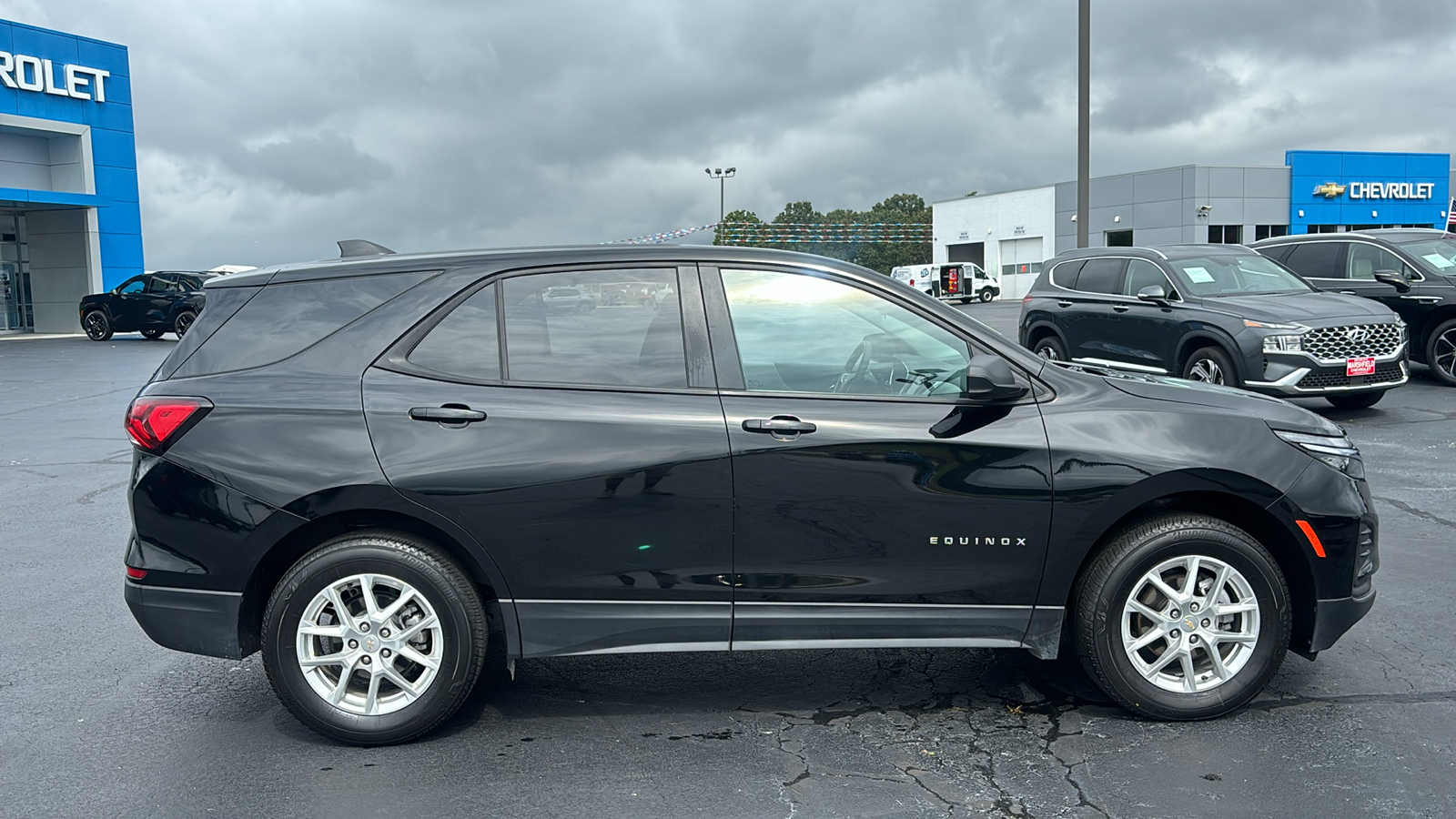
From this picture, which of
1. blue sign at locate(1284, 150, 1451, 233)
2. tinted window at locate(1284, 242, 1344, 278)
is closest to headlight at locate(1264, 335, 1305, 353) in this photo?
tinted window at locate(1284, 242, 1344, 278)

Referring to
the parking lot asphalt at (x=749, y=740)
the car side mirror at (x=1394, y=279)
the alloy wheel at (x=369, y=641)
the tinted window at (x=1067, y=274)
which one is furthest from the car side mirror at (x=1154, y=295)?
the alloy wheel at (x=369, y=641)

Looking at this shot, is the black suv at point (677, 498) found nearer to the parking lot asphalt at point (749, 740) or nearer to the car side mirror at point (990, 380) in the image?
the car side mirror at point (990, 380)

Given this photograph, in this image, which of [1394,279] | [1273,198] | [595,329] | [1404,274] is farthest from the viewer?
[1273,198]

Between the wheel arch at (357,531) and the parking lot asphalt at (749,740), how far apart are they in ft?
1.43

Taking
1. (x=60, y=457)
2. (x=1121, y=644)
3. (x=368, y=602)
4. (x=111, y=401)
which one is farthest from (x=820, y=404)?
(x=111, y=401)

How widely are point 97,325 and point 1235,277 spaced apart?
29159mm

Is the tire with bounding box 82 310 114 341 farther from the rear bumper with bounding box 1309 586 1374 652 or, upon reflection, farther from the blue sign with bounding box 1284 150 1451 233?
the blue sign with bounding box 1284 150 1451 233

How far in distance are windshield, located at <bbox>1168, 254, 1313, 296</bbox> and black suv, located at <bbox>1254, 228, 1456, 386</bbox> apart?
6.00ft

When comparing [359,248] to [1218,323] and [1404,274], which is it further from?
[1404,274]

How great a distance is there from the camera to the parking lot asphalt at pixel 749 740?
3367mm

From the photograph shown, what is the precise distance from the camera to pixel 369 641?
3746mm

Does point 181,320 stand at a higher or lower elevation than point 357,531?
higher

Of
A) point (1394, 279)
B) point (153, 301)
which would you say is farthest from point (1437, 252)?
point (153, 301)

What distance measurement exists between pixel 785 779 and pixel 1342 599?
2134 mm
